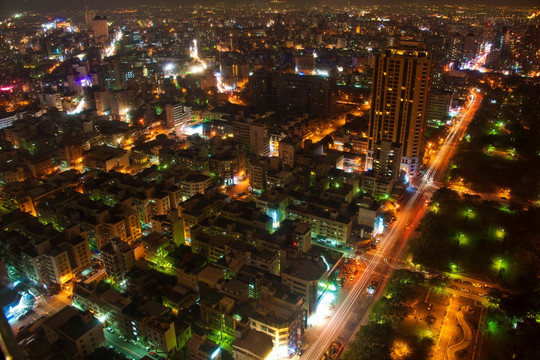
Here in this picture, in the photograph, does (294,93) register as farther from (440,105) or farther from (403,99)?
(403,99)

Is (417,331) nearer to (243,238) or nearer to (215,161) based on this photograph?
(243,238)

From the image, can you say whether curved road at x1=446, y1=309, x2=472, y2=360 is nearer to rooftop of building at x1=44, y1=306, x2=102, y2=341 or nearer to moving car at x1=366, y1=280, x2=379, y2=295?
moving car at x1=366, y1=280, x2=379, y2=295

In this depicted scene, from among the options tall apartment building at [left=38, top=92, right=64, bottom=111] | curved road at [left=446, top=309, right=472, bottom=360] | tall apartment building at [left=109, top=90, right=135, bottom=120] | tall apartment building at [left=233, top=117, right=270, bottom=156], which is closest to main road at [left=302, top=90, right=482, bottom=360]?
curved road at [left=446, top=309, right=472, bottom=360]

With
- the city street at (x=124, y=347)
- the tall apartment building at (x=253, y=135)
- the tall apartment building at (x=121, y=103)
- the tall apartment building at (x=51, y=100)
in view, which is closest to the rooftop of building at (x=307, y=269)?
the city street at (x=124, y=347)

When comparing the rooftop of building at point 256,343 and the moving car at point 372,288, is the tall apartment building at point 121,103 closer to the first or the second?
the moving car at point 372,288

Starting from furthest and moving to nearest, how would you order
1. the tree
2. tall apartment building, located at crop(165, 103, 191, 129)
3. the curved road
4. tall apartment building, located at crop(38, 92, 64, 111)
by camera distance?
tall apartment building, located at crop(38, 92, 64, 111)
tall apartment building, located at crop(165, 103, 191, 129)
the curved road
the tree
